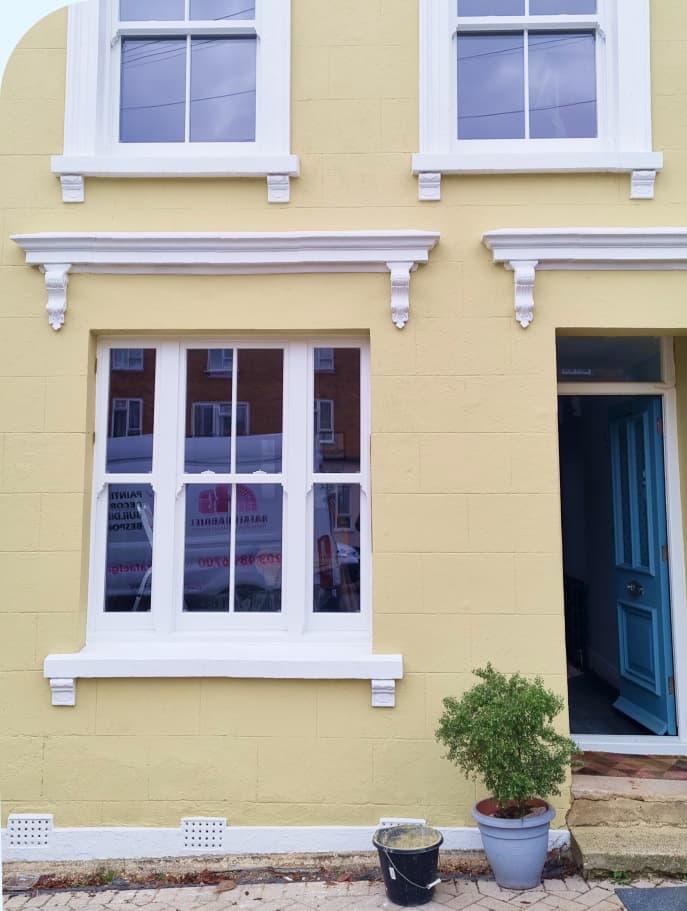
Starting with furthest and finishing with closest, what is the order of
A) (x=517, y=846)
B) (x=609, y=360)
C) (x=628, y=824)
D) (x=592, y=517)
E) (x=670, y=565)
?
1. (x=592, y=517)
2. (x=609, y=360)
3. (x=670, y=565)
4. (x=628, y=824)
5. (x=517, y=846)

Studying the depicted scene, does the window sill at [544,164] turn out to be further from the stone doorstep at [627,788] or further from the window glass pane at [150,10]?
the stone doorstep at [627,788]

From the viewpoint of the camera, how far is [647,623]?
555cm

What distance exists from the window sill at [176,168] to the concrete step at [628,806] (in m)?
4.04

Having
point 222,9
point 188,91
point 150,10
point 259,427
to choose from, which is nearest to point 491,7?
point 222,9

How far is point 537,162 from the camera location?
185 inches

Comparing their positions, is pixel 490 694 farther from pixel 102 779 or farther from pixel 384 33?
pixel 384 33

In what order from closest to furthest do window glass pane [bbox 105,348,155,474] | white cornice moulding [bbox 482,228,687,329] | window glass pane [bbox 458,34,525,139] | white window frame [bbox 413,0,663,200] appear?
white cornice moulding [bbox 482,228,687,329]
white window frame [bbox 413,0,663,200]
window glass pane [bbox 105,348,155,474]
window glass pane [bbox 458,34,525,139]

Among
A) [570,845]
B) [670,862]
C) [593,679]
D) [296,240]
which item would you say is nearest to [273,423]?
[296,240]

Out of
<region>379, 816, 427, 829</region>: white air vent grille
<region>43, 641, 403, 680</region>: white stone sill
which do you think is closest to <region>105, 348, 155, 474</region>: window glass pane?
<region>43, 641, 403, 680</region>: white stone sill

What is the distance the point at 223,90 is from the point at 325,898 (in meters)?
4.87

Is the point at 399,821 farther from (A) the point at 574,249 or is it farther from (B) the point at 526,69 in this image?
(B) the point at 526,69

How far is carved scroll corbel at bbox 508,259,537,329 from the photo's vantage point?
15.0ft

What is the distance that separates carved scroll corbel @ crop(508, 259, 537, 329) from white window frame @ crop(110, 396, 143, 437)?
243cm

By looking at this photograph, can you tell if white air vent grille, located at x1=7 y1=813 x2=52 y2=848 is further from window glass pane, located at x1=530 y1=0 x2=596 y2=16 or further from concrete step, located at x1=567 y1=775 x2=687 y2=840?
window glass pane, located at x1=530 y1=0 x2=596 y2=16
